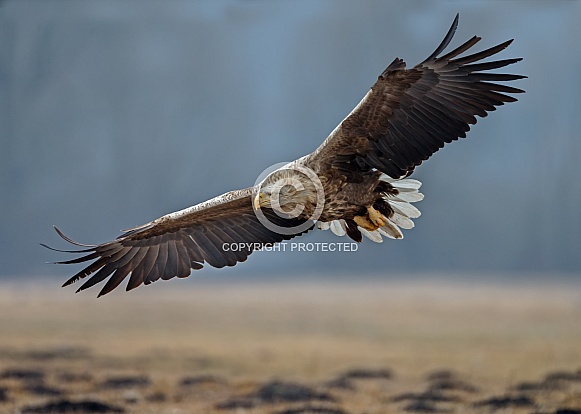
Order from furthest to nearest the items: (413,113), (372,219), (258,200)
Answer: (372,219) → (258,200) → (413,113)

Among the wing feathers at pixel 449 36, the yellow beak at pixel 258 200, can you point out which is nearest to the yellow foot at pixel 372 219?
the yellow beak at pixel 258 200

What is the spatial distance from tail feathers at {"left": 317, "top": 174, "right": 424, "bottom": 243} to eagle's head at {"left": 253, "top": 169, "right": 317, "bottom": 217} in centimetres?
38

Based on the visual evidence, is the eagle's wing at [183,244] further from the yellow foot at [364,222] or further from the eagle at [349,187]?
the yellow foot at [364,222]

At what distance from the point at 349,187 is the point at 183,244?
1088 mm

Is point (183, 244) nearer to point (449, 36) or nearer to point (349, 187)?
point (349, 187)

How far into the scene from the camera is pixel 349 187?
4086 millimetres

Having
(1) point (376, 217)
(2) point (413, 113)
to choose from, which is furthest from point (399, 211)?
(2) point (413, 113)

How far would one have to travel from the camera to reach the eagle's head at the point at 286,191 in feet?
13.0

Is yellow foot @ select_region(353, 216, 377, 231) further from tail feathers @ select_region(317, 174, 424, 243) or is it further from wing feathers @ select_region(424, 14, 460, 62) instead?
wing feathers @ select_region(424, 14, 460, 62)

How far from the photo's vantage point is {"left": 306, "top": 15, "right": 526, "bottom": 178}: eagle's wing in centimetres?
368

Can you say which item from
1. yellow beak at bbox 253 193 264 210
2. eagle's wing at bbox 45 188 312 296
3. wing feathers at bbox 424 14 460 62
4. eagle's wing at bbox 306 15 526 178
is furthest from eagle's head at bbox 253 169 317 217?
wing feathers at bbox 424 14 460 62

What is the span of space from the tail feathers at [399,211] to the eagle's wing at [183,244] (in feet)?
1.45

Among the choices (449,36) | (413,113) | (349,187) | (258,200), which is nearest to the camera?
(449,36)

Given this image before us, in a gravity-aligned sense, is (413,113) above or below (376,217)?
above
